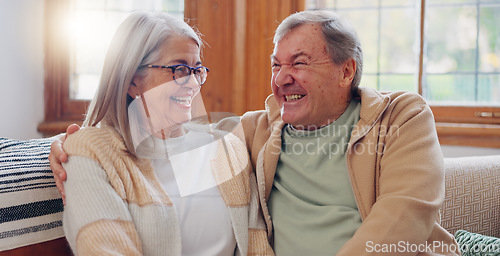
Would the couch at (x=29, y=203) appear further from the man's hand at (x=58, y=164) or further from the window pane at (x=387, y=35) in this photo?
the window pane at (x=387, y=35)

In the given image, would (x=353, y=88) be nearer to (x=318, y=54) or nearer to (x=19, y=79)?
(x=318, y=54)

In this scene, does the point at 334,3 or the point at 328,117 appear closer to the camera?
the point at 328,117

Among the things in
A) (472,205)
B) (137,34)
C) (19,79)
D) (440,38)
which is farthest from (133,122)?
(440,38)

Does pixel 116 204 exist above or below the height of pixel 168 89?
below

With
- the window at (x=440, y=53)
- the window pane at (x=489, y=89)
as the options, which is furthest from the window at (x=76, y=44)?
the window pane at (x=489, y=89)

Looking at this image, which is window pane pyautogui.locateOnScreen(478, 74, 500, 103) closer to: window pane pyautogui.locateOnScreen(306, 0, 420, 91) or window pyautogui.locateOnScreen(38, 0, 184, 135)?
window pane pyautogui.locateOnScreen(306, 0, 420, 91)

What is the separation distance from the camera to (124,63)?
4.13ft

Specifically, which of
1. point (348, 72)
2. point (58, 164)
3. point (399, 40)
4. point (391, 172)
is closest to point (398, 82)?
point (399, 40)

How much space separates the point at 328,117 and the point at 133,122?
2.12 feet

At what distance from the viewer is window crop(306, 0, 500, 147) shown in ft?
8.09

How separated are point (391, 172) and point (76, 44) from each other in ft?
7.43

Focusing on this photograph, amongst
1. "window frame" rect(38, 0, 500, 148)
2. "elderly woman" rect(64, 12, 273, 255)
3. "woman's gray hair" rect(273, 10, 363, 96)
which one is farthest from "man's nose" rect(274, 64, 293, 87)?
"window frame" rect(38, 0, 500, 148)

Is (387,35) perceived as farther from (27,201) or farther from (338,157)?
(27,201)

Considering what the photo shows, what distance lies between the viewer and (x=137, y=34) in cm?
127
